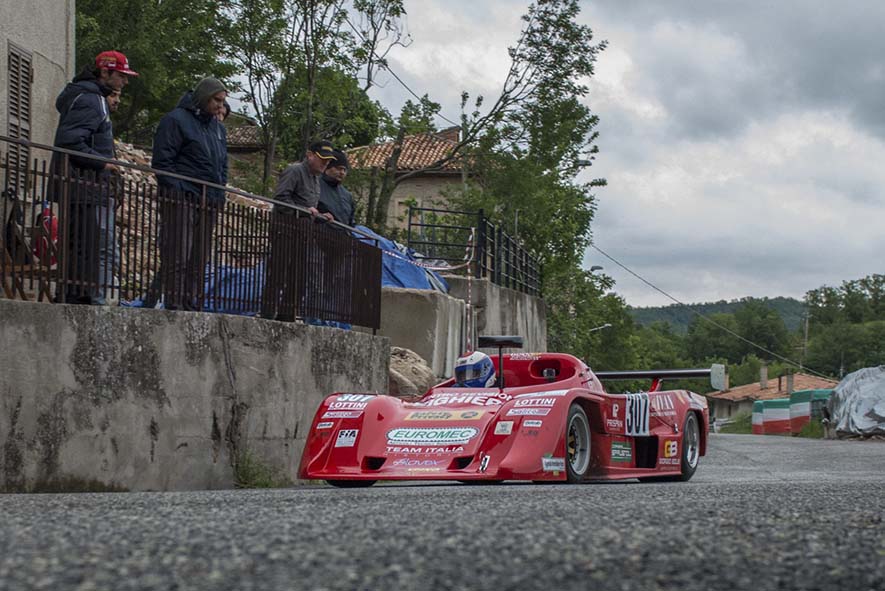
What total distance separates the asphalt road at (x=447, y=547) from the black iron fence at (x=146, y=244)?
3.58 metres

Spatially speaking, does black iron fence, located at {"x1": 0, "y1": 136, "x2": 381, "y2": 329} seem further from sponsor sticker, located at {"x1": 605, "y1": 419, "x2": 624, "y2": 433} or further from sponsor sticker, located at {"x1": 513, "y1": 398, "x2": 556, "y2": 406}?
sponsor sticker, located at {"x1": 605, "y1": 419, "x2": 624, "y2": 433}

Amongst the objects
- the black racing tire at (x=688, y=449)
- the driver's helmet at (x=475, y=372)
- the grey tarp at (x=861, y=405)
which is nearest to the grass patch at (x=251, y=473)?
the driver's helmet at (x=475, y=372)

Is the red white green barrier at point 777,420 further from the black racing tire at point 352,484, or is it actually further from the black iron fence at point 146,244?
the black racing tire at point 352,484

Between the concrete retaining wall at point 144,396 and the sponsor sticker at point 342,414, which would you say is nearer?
the concrete retaining wall at point 144,396

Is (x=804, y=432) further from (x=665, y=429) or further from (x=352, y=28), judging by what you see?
(x=665, y=429)

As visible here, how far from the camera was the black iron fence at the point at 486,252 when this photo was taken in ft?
78.1

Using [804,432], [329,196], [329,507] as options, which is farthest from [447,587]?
[804,432]

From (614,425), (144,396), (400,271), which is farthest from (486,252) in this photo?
(144,396)

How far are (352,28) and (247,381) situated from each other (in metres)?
15.8

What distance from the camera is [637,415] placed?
11.9 metres

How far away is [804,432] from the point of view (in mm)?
40188

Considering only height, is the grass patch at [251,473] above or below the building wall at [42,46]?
below

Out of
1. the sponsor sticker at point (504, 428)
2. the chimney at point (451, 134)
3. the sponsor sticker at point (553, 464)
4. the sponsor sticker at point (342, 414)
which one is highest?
the chimney at point (451, 134)

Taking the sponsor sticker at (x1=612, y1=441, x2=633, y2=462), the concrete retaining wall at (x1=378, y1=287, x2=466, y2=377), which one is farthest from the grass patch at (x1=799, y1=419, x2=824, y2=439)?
the sponsor sticker at (x1=612, y1=441, x2=633, y2=462)
